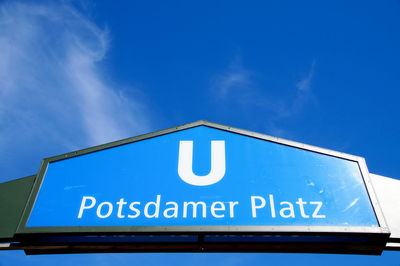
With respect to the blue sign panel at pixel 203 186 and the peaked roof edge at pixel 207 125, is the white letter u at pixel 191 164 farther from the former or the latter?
the peaked roof edge at pixel 207 125

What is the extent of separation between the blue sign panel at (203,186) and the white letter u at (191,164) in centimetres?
2

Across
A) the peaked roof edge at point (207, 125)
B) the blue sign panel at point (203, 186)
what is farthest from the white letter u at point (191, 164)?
the peaked roof edge at point (207, 125)

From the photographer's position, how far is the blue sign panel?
521 centimetres

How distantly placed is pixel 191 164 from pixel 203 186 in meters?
0.52

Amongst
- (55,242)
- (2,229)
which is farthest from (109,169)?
(2,229)

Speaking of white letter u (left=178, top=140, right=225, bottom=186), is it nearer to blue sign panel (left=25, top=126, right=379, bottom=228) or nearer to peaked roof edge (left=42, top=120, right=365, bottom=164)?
blue sign panel (left=25, top=126, right=379, bottom=228)

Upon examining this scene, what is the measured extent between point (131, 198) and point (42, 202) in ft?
4.73

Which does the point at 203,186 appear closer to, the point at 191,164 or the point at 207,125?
the point at 191,164

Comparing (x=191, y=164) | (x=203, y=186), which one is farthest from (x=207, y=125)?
(x=203, y=186)

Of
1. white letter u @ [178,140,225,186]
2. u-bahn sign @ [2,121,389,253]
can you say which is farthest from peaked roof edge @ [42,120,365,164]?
white letter u @ [178,140,225,186]

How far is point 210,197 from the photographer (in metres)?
5.45

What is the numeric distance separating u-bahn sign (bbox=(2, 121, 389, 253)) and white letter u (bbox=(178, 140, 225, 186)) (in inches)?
0.6

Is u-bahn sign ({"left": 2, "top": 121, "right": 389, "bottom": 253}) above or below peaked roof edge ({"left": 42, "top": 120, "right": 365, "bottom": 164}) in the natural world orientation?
below

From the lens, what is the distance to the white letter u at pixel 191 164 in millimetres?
5742
